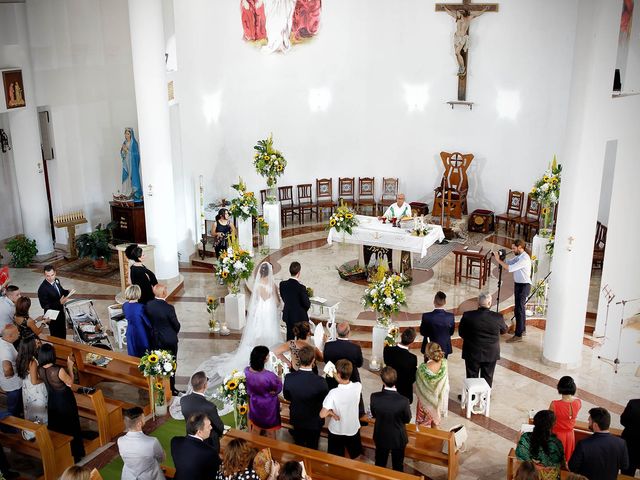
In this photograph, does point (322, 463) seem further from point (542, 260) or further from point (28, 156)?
point (28, 156)

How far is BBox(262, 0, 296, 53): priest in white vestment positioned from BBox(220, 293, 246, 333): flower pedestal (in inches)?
306

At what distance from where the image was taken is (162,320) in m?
9.44

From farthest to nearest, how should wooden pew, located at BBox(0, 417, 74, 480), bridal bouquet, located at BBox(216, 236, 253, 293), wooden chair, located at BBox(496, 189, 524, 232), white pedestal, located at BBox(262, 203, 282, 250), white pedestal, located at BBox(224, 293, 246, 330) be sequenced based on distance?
wooden chair, located at BBox(496, 189, 524, 232) < white pedestal, located at BBox(262, 203, 282, 250) < white pedestal, located at BBox(224, 293, 246, 330) < bridal bouquet, located at BBox(216, 236, 253, 293) < wooden pew, located at BBox(0, 417, 74, 480)

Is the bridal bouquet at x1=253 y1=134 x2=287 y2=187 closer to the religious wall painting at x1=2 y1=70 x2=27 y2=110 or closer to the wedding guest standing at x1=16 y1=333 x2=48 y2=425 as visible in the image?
the religious wall painting at x1=2 y1=70 x2=27 y2=110

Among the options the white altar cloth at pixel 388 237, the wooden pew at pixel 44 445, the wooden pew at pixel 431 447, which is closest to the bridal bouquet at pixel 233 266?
the white altar cloth at pixel 388 237

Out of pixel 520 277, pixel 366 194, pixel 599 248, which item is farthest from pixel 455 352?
pixel 366 194

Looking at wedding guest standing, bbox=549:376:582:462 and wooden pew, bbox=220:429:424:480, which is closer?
wooden pew, bbox=220:429:424:480

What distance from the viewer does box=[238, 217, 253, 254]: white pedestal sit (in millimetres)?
15492

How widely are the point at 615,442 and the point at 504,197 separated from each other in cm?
1154

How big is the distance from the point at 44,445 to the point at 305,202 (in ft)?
39.1

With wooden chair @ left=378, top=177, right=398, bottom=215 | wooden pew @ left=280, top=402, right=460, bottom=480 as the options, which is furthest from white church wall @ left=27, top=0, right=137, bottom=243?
wooden pew @ left=280, top=402, right=460, bottom=480

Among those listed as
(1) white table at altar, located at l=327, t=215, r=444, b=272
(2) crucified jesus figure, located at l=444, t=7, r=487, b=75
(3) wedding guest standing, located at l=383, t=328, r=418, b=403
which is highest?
(2) crucified jesus figure, located at l=444, t=7, r=487, b=75

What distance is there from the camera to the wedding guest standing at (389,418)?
23.5ft

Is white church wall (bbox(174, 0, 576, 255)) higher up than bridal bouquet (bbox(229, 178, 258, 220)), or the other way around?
white church wall (bbox(174, 0, 576, 255))
